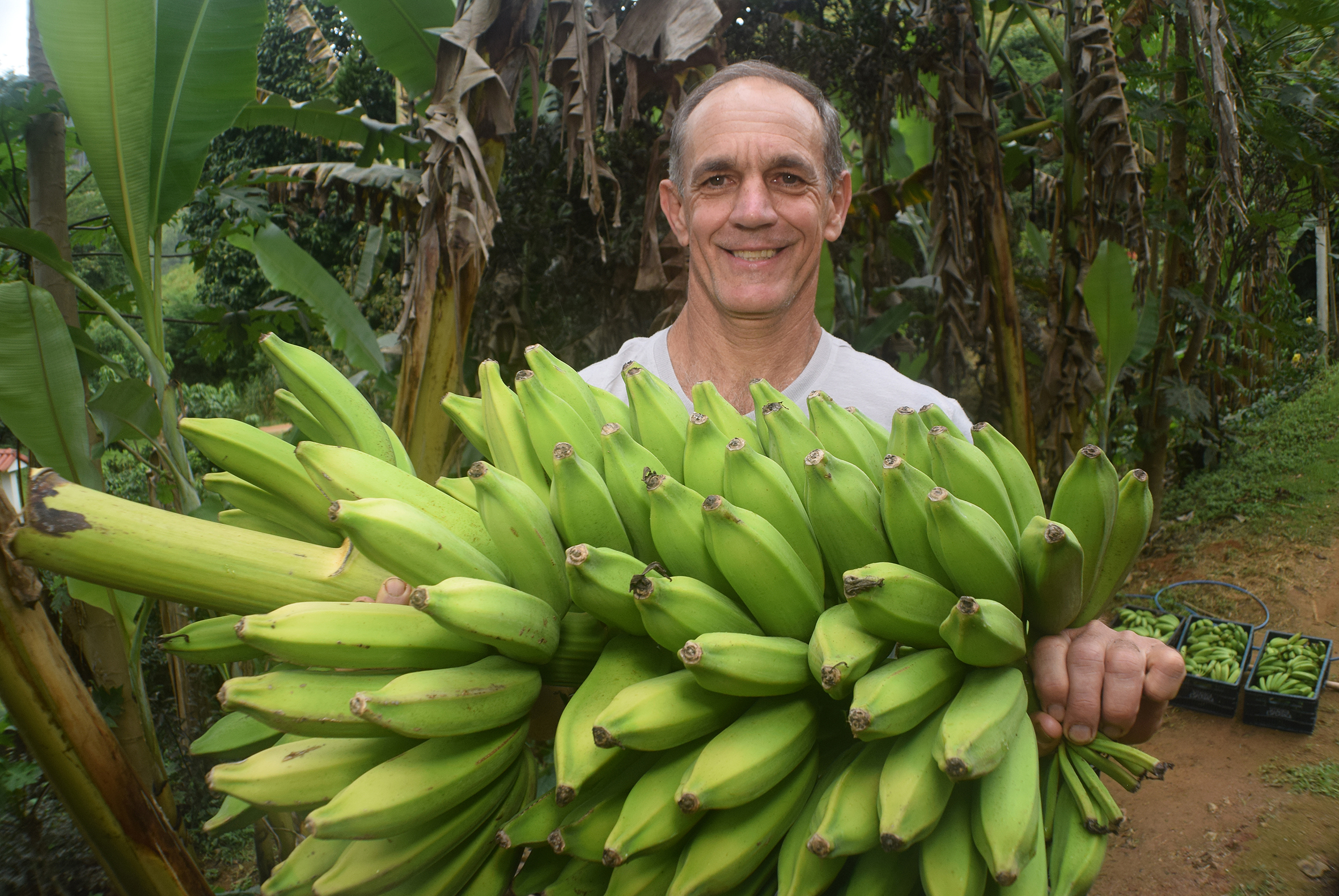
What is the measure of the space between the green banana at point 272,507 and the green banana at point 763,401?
60 centimetres

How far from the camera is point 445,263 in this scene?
2.94 metres

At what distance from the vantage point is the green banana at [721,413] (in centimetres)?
111

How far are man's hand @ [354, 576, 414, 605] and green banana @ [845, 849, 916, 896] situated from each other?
59cm

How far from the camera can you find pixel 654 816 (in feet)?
2.70

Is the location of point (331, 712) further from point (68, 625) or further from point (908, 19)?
point (908, 19)

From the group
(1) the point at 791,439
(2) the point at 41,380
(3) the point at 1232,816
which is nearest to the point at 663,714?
(1) the point at 791,439

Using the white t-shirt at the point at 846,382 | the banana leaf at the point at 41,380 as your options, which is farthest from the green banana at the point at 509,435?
the banana leaf at the point at 41,380

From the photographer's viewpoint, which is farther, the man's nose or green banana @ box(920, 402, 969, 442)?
the man's nose

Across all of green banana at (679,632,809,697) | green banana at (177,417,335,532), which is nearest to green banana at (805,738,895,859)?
green banana at (679,632,809,697)

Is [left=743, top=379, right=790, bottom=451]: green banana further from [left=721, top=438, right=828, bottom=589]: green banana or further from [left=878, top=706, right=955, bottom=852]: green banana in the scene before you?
[left=878, top=706, right=955, bottom=852]: green banana

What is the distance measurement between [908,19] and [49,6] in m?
3.94

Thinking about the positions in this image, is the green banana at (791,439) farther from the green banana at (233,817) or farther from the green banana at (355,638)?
the green banana at (233,817)

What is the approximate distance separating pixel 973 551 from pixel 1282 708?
468 centimetres

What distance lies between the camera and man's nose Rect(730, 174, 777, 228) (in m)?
1.83
